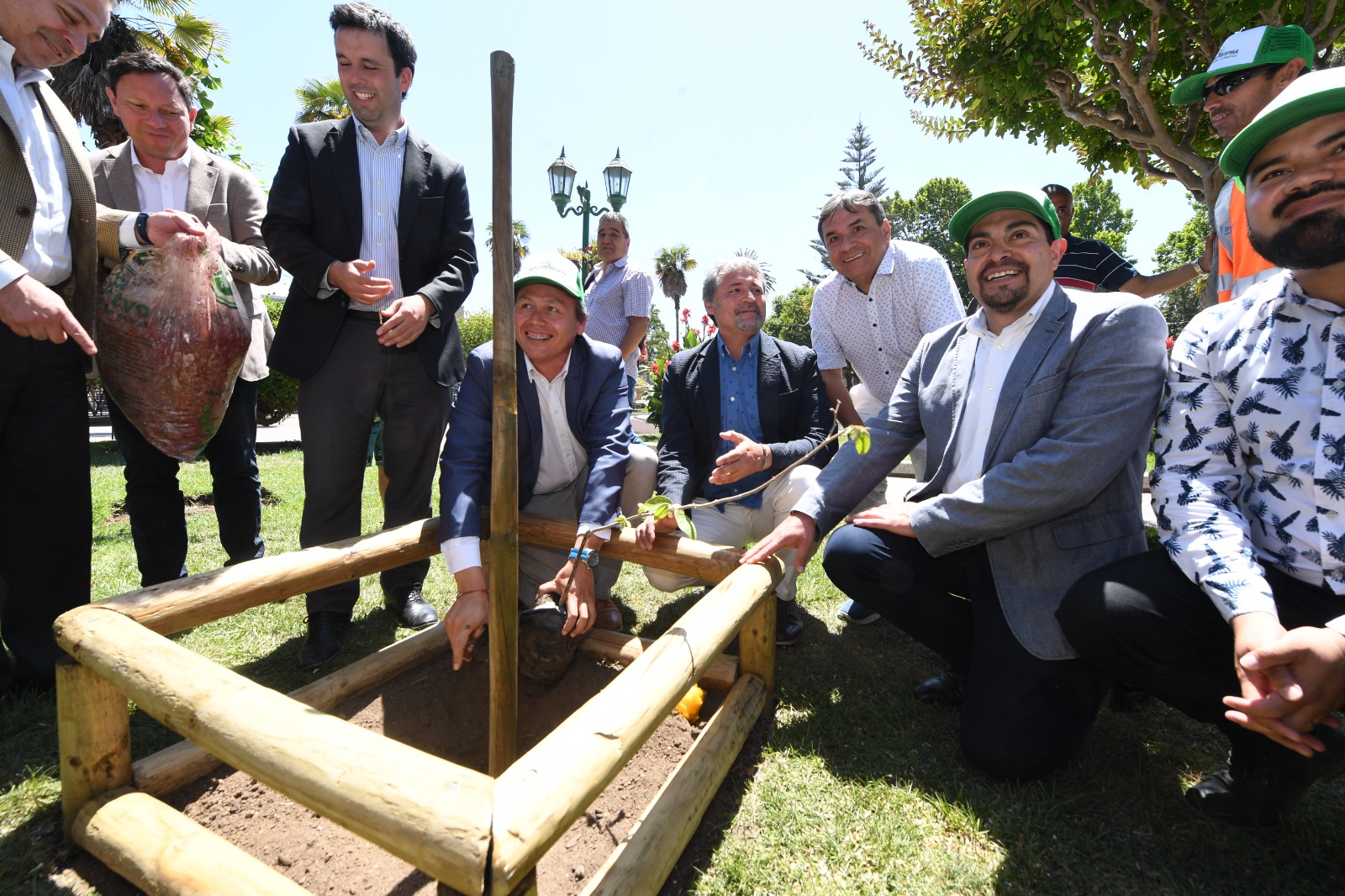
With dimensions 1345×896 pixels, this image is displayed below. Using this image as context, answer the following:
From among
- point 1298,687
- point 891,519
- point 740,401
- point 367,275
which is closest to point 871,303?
point 740,401

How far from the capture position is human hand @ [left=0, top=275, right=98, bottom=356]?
198 cm

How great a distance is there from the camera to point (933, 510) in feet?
7.56

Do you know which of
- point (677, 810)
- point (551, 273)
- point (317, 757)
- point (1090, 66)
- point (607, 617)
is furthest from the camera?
point (1090, 66)

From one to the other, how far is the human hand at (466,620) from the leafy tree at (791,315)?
35.8 m

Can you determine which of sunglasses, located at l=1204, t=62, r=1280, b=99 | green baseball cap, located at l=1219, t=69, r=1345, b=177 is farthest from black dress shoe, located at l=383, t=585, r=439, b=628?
sunglasses, located at l=1204, t=62, r=1280, b=99

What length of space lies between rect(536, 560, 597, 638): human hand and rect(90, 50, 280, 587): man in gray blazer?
1542 millimetres

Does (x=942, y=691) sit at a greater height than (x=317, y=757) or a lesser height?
lesser

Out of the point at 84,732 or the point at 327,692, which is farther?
the point at 327,692

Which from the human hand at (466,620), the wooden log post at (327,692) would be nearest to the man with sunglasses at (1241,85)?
the human hand at (466,620)

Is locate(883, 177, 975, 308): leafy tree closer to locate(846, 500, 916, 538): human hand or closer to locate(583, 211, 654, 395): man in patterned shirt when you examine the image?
locate(583, 211, 654, 395): man in patterned shirt

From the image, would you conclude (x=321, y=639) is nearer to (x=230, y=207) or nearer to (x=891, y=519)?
(x=230, y=207)

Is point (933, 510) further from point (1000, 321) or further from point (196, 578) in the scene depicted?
point (196, 578)

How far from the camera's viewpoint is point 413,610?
3.27 metres

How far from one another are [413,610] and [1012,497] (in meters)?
2.59
